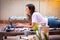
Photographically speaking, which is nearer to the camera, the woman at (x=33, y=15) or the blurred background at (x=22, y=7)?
the woman at (x=33, y=15)

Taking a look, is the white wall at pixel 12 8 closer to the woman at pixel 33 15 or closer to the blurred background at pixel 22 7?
the blurred background at pixel 22 7

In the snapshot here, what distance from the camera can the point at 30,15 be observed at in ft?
11.9

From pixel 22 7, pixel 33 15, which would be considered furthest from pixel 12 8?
pixel 33 15

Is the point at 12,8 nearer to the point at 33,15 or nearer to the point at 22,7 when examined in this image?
the point at 22,7

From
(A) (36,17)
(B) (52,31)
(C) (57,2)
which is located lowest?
(B) (52,31)

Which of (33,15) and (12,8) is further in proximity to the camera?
(12,8)

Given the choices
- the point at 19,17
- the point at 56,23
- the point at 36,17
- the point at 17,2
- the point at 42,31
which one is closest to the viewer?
the point at 42,31

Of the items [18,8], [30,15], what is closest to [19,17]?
[18,8]

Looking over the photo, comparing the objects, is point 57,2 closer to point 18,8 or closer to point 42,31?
point 18,8

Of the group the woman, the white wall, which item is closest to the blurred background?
the white wall

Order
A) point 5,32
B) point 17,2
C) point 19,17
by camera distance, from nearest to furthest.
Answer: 1. point 5,32
2. point 19,17
3. point 17,2

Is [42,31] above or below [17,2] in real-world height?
below

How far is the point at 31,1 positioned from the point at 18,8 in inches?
26.4

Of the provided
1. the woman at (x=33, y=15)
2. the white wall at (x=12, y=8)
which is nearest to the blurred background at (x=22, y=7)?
the white wall at (x=12, y=8)
